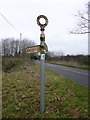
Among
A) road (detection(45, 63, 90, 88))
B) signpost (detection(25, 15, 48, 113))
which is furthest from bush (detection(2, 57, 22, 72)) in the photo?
signpost (detection(25, 15, 48, 113))

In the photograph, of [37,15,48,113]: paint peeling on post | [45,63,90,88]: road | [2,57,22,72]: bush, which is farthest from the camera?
[2,57,22,72]: bush

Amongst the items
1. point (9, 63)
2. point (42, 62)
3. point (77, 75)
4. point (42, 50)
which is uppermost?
point (42, 50)

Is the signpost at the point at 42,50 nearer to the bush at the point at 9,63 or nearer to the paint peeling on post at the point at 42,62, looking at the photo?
the paint peeling on post at the point at 42,62

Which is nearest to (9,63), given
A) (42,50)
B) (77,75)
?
(77,75)

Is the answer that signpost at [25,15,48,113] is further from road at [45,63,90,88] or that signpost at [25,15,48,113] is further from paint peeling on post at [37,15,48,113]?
road at [45,63,90,88]

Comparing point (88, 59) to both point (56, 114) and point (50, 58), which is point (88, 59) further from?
point (50, 58)

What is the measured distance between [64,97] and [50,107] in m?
1.37

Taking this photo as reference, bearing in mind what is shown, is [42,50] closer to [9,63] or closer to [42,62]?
[42,62]

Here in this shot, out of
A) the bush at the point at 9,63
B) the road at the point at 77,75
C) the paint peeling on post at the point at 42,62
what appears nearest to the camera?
the paint peeling on post at the point at 42,62

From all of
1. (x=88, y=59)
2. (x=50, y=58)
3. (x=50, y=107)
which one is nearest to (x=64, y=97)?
(x=50, y=107)

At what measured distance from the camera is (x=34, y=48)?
7.72 m

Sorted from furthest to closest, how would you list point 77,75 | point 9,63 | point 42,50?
point 9,63 < point 77,75 < point 42,50

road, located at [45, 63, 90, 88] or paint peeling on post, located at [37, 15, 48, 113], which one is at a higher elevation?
paint peeling on post, located at [37, 15, 48, 113]

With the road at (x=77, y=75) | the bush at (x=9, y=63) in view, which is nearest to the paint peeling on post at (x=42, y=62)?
the road at (x=77, y=75)
